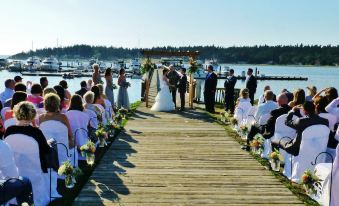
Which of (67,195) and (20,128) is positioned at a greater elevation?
(20,128)

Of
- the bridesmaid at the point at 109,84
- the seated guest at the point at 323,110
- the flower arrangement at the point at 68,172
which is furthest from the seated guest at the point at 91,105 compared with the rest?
the bridesmaid at the point at 109,84

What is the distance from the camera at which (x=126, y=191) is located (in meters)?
7.59

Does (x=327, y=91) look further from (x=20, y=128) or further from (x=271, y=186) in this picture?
(x=20, y=128)

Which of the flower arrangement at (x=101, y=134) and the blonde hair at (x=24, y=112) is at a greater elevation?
the blonde hair at (x=24, y=112)

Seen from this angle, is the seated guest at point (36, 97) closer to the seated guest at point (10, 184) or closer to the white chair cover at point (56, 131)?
the white chair cover at point (56, 131)

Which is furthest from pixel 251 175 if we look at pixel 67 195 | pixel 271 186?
pixel 67 195

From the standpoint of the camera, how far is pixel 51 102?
7.79 metres

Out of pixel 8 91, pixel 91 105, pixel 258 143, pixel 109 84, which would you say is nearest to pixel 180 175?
pixel 258 143

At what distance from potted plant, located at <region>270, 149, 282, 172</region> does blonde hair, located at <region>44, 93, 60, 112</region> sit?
4068 millimetres

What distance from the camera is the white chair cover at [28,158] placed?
6418 mm

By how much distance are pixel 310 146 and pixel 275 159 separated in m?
0.79

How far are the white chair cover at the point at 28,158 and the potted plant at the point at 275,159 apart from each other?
4.31m

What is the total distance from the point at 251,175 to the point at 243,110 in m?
5.20

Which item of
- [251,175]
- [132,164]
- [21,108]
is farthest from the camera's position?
[132,164]
